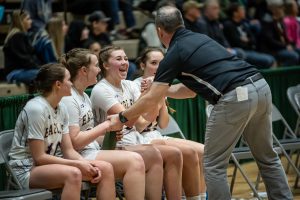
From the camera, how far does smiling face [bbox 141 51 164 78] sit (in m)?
6.77

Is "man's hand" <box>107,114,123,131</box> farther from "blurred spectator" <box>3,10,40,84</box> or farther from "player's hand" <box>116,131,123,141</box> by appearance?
"blurred spectator" <box>3,10,40,84</box>

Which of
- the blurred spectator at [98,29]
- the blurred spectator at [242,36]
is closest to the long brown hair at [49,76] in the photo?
the blurred spectator at [98,29]

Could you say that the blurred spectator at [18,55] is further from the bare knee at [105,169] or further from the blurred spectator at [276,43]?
the blurred spectator at [276,43]

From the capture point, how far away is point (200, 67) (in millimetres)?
5551

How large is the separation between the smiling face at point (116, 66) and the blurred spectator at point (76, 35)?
364 cm

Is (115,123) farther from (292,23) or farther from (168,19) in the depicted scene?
(292,23)

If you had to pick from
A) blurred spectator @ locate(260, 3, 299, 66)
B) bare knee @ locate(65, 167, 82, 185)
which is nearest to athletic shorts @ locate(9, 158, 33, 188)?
bare knee @ locate(65, 167, 82, 185)

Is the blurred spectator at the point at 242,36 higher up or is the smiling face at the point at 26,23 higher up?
the smiling face at the point at 26,23

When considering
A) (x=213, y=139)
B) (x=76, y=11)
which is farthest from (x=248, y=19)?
(x=213, y=139)

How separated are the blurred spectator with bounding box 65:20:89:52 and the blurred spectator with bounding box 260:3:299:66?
3516mm

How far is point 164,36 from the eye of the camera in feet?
18.9

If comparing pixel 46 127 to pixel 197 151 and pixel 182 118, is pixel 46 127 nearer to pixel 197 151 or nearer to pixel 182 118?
pixel 197 151

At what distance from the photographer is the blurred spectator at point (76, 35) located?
1003 centimetres

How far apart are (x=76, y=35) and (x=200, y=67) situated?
4.72 m
